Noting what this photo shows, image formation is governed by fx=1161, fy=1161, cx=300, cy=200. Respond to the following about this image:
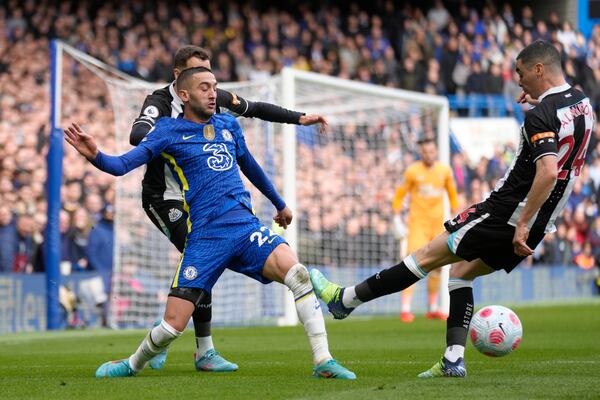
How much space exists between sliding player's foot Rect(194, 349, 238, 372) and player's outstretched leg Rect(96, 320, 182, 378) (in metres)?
0.56

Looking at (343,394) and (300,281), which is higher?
(300,281)

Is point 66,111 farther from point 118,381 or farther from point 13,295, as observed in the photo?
point 118,381

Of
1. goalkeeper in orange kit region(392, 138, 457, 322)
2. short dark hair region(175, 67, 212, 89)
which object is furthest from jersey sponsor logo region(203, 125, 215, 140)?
goalkeeper in orange kit region(392, 138, 457, 322)

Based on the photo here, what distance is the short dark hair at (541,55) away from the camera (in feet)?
23.1

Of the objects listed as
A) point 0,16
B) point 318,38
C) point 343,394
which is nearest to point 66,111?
point 0,16

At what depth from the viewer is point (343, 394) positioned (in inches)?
240

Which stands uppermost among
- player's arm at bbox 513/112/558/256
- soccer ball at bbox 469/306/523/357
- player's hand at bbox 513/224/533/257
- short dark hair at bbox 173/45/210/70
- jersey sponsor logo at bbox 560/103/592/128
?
short dark hair at bbox 173/45/210/70

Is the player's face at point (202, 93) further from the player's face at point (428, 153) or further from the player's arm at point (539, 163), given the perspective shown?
the player's face at point (428, 153)

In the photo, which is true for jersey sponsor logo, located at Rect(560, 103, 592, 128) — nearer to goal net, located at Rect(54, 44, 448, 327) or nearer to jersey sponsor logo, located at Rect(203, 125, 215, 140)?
jersey sponsor logo, located at Rect(203, 125, 215, 140)

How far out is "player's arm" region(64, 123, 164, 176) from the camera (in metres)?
6.61

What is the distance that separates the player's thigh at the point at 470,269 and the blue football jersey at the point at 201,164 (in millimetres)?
1404

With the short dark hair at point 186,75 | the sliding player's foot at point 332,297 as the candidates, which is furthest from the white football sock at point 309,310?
the short dark hair at point 186,75

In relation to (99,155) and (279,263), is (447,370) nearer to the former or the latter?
(279,263)

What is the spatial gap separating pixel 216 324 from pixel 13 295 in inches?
106
